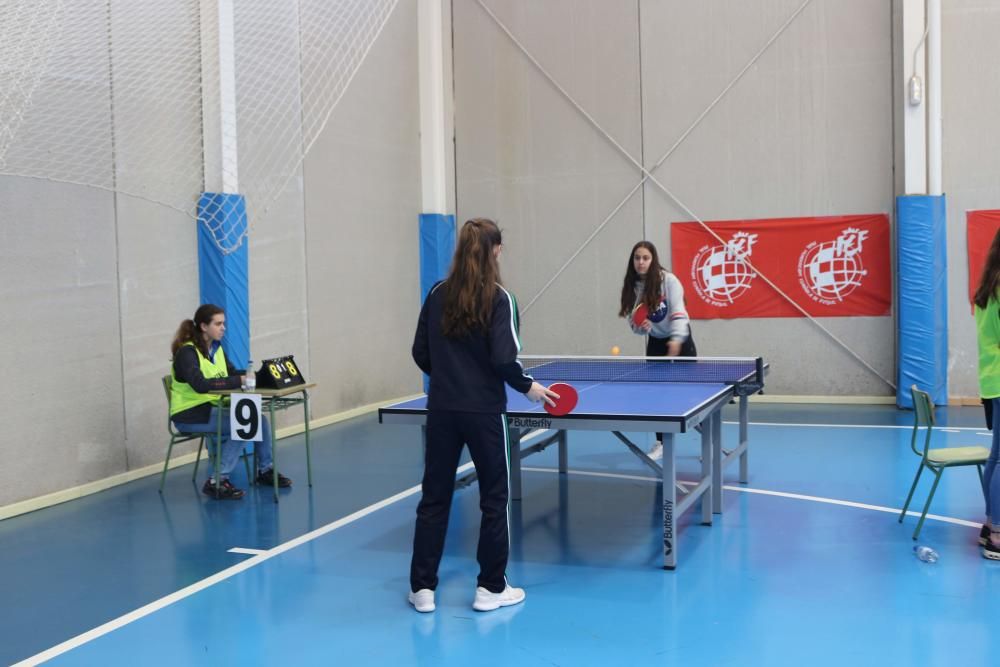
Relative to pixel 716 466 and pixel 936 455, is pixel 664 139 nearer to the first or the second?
pixel 716 466

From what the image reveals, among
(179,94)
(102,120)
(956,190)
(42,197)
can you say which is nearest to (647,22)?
(956,190)

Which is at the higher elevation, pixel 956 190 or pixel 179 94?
pixel 179 94

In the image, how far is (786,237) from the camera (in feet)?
35.1

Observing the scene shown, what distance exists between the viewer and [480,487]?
14.1 ft

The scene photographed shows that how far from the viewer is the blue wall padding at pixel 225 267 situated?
7.93 m

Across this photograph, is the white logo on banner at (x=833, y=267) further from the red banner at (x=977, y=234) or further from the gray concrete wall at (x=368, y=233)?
the gray concrete wall at (x=368, y=233)

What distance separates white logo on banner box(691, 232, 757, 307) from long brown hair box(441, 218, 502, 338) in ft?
23.5

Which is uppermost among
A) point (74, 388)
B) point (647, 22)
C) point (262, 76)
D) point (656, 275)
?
point (647, 22)

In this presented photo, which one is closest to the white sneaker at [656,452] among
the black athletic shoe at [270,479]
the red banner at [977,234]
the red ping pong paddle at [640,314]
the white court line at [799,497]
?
the white court line at [799,497]

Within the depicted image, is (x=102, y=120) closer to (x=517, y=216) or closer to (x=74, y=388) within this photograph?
(x=74, y=388)

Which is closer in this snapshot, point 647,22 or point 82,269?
point 82,269

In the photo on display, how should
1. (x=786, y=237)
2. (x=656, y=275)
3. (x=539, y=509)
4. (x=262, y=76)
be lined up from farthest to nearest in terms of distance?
(x=786, y=237) → (x=262, y=76) → (x=656, y=275) → (x=539, y=509)

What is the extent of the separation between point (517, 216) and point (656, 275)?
16.3 feet

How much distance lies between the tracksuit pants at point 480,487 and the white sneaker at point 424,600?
0.03 m
